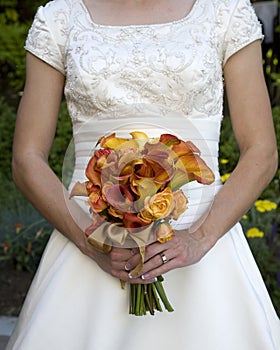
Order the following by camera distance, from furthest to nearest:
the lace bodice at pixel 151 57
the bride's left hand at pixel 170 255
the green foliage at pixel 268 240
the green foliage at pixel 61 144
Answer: the green foliage at pixel 61 144 < the green foliage at pixel 268 240 < the lace bodice at pixel 151 57 < the bride's left hand at pixel 170 255

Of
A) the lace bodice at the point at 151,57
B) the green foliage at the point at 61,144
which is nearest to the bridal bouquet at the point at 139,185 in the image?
the lace bodice at the point at 151,57

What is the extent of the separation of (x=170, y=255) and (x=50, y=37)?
0.93 metres

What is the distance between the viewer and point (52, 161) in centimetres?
562

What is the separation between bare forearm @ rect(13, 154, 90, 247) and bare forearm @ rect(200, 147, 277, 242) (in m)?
0.42

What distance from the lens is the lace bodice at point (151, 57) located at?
2477 millimetres

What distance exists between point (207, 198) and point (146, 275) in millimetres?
358

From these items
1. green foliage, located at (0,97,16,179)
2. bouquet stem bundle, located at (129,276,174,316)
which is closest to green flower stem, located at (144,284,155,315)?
bouquet stem bundle, located at (129,276,174,316)

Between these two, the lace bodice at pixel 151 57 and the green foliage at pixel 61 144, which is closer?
the lace bodice at pixel 151 57

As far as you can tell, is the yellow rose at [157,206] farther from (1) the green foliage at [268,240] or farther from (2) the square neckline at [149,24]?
(1) the green foliage at [268,240]

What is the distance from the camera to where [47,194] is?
95.8 inches

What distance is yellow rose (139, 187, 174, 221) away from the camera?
1.95 metres

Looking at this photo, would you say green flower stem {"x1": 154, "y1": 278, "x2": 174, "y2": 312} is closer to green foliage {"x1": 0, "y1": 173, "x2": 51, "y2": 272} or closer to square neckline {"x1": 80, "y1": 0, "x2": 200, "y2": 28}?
square neckline {"x1": 80, "y1": 0, "x2": 200, "y2": 28}

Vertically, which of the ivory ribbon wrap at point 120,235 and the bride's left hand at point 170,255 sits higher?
the ivory ribbon wrap at point 120,235

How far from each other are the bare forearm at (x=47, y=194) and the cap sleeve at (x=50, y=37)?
0.35 metres
